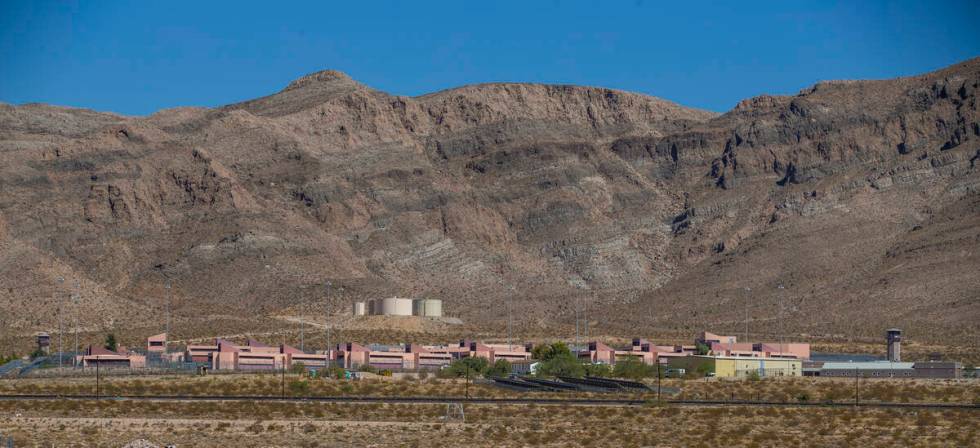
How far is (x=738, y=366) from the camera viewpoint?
145500mm

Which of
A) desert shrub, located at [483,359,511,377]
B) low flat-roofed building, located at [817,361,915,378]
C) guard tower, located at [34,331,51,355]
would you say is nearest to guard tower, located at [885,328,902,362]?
low flat-roofed building, located at [817,361,915,378]

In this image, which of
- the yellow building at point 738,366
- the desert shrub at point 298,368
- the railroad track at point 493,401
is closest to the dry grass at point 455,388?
the railroad track at point 493,401

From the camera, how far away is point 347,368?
14950 centimetres

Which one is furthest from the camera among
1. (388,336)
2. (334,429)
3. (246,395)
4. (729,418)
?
(388,336)

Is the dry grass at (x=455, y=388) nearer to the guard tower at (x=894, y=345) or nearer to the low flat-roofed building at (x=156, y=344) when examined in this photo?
the guard tower at (x=894, y=345)

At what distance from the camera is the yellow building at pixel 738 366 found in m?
142

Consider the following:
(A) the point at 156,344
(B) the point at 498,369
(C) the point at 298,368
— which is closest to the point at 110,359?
(C) the point at 298,368

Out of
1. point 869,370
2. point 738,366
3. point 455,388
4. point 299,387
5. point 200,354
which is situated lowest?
point 455,388

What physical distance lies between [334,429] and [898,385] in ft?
175

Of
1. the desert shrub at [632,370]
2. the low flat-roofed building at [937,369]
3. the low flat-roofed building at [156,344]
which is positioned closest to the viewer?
the low flat-roofed building at [937,369]

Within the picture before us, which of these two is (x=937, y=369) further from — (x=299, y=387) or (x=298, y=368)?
(x=299, y=387)

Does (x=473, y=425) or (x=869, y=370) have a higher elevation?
(x=869, y=370)

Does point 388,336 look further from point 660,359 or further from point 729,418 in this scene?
point 729,418

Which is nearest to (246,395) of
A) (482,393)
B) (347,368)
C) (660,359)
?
(482,393)
